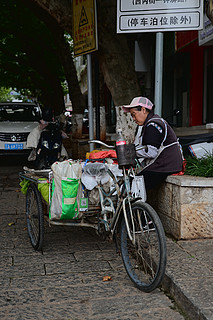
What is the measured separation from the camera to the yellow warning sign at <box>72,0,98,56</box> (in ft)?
21.8

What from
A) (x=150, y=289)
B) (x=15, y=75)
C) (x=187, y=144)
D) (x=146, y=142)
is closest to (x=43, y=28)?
(x=15, y=75)

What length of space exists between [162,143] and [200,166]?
36.1 inches

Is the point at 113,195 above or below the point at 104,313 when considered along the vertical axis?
above

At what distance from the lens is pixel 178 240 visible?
4984 millimetres

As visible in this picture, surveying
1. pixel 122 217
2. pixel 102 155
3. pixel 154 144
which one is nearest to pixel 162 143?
pixel 154 144

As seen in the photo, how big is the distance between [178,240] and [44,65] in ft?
49.5

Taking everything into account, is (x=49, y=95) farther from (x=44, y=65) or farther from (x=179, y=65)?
(x=179, y=65)

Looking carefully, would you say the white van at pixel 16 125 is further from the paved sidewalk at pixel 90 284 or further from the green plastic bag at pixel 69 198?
the green plastic bag at pixel 69 198

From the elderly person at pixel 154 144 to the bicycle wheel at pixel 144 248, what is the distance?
82 cm

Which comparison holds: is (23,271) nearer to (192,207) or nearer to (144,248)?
(144,248)

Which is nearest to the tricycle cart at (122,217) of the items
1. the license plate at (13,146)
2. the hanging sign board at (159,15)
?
the hanging sign board at (159,15)

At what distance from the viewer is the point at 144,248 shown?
4113mm

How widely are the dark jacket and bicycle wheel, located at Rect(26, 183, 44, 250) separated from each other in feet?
4.00

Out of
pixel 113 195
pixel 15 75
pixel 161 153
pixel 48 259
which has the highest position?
pixel 15 75
